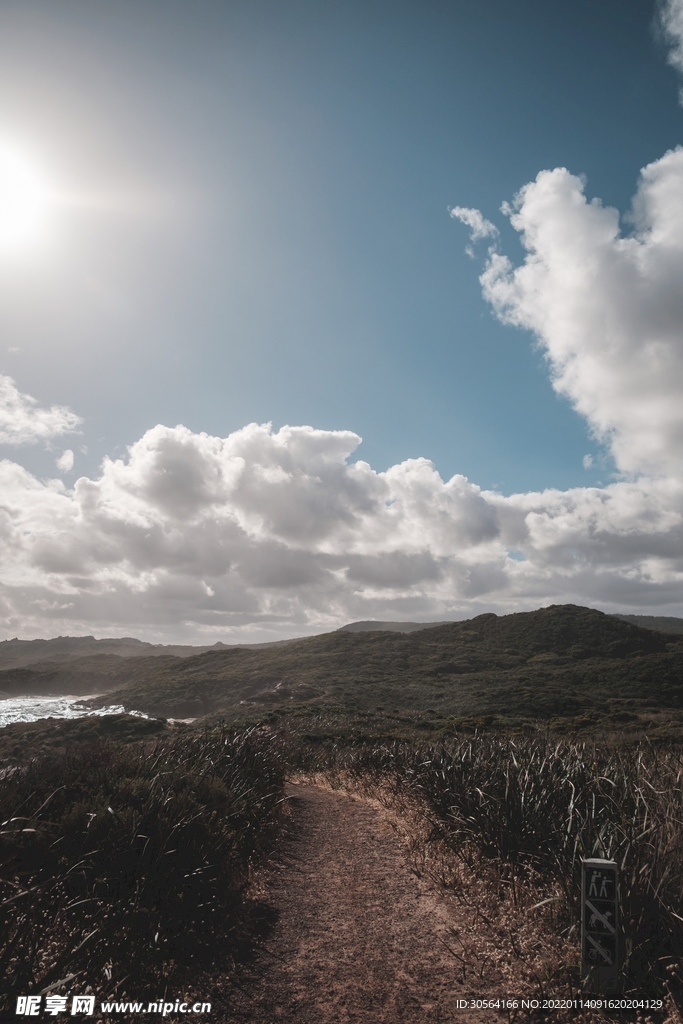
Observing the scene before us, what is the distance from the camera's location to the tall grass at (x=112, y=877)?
3.42m

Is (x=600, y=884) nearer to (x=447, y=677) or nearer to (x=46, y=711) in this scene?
(x=447, y=677)

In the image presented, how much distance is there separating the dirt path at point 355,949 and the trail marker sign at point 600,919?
935 millimetres

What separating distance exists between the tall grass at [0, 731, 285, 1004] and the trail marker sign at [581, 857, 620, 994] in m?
2.85

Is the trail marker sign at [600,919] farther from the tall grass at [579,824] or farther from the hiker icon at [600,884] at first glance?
the tall grass at [579,824]

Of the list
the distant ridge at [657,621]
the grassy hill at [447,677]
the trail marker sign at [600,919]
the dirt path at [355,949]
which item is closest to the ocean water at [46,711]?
the grassy hill at [447,677]

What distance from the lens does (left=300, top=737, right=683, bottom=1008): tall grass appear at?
3812mm

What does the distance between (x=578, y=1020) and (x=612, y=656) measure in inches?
3226

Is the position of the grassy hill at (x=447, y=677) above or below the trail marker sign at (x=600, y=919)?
below

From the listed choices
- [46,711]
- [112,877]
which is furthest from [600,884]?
[46,711]

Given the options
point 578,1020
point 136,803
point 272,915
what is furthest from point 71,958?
point 578,1020

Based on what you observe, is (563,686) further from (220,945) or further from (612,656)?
(220,945)

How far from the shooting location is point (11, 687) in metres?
91.9

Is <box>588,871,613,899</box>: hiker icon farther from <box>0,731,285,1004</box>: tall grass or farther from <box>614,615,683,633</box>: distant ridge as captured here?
<box>614,615,683,633</box>: distant ridge

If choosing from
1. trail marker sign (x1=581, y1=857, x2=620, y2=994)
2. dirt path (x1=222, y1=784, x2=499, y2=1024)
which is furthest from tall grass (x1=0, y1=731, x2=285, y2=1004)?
trail marker sign (x1=581, y1=857, x2=620, y2=994)
